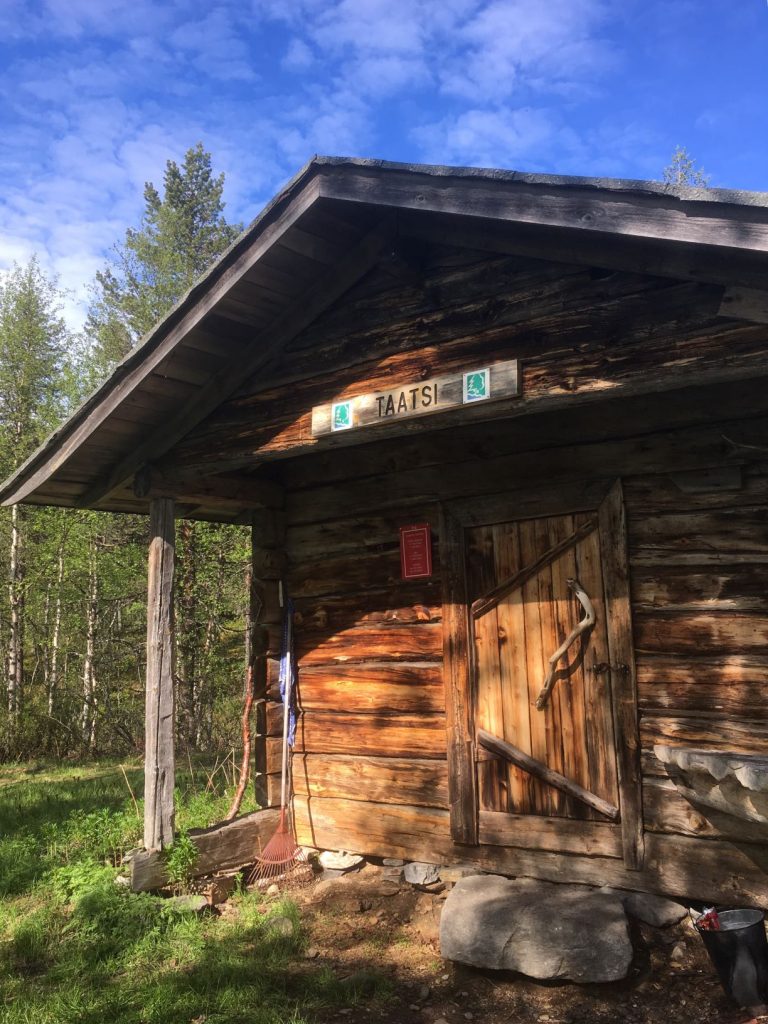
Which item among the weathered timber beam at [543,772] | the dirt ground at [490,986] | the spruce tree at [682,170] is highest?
the spruce tree at [682,170]

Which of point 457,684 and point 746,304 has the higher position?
point 746,304

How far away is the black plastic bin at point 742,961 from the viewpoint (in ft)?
11.6

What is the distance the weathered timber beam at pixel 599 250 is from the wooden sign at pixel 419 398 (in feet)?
2.36

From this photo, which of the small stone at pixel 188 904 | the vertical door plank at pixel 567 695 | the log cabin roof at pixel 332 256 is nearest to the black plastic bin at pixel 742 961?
the vertical door plank at pixel 567 695

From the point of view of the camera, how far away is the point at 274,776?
20.7 ft

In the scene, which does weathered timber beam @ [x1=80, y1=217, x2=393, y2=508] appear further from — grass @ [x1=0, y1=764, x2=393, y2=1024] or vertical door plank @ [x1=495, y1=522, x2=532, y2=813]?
grass @ [x1=0, y1=764, x2=393, y2=1024]

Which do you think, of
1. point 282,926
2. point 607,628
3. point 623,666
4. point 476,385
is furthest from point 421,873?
point 476,385

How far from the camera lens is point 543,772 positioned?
4961 millimetres

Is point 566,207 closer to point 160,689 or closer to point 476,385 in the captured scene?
point 476,385

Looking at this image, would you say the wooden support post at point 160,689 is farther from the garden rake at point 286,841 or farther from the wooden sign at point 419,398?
the wooden sign at point 419,398

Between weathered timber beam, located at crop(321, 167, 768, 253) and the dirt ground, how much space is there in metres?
3.62

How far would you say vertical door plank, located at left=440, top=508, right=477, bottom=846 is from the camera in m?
5.27

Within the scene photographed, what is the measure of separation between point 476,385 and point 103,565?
12478 mm

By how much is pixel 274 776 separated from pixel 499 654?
2.37 meters
